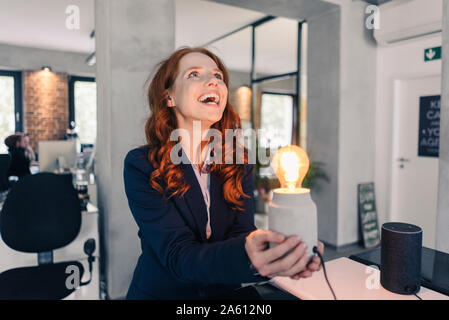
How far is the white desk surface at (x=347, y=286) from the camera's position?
985mm

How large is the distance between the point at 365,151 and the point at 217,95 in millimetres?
3649

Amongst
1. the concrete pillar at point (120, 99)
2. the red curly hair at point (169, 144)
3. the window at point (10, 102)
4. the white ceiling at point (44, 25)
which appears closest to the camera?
the red curly hair at point (169, 144)

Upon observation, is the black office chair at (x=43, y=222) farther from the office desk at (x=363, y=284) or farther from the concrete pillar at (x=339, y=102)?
the concrete pillar at (x=339, y=102)

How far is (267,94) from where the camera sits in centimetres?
746

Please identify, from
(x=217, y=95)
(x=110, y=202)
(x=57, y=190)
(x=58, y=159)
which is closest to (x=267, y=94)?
(x=58, y=159)

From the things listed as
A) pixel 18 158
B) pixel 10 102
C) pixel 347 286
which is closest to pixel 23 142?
pixel 18 158

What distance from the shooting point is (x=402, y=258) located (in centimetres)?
98

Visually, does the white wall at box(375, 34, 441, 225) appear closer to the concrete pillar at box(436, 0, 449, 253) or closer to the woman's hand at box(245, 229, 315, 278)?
the concrete pillar at box(436, 0, 449, 253)

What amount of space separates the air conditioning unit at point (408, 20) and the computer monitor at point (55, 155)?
381cm

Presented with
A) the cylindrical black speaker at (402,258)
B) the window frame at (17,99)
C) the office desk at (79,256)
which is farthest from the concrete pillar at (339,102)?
the window frame at (17,99)

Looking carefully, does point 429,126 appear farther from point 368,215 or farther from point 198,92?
point 198,92

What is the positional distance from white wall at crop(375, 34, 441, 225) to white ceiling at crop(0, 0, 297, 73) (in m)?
1.76

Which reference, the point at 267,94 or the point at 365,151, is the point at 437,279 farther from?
the point at 267,94

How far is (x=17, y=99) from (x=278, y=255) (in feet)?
28.6
